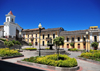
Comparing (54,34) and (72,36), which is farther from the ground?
(54,34)

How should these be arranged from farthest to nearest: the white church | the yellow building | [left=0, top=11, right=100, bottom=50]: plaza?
the white church → [left=0, top=11, right=100, bottom=50]: plaza → the yellow building

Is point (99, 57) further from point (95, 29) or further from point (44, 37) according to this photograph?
point (44, 37)

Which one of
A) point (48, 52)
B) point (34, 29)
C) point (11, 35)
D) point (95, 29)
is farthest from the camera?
point (34, 29)

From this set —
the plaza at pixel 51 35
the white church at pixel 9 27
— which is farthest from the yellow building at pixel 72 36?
the white church at pixel 9 27

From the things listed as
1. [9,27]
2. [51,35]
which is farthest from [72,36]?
[9,27]

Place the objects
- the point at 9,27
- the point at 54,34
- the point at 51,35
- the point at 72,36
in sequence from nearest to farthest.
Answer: the point at 72,36, the point at 9,27, the point at 54,34, the point at 51,35

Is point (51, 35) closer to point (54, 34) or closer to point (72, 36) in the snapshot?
point (54, 34)

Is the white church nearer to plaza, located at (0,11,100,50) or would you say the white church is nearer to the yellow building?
plaza, located at (0,11,100,50)

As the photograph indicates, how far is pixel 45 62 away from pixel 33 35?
37.2m

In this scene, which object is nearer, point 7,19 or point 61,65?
point 61,65

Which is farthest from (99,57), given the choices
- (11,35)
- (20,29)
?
(20,29)

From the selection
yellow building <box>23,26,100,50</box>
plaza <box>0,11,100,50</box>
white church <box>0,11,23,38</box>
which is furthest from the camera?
white church <box>0,11,23,38</box>

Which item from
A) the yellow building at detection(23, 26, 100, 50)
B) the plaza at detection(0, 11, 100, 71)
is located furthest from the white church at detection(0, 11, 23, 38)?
the yellow building at detection(23, 26, 100, 50)

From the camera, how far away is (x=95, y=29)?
33.7 metres
